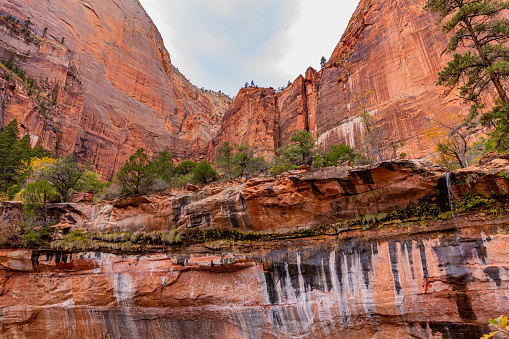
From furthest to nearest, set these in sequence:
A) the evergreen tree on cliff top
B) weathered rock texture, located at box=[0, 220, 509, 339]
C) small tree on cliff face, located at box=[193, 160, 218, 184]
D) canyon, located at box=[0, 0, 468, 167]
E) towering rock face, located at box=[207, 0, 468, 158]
→ canyon, located at box=[0, 0, 468, 167] < towering rock face, located at box=[207, 0, 468, 158] < small tree on cliff face, located at box=[193, 160, 218, 184] < the evergreen tree on cliff top < weathered rock texture, located at box=[0, 220, 509, 339]

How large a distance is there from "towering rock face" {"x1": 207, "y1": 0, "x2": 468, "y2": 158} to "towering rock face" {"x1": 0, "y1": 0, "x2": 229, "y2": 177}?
30053 millimetres

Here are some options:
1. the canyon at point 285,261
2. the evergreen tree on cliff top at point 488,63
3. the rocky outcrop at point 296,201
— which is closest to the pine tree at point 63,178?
the canyon at point 285,261

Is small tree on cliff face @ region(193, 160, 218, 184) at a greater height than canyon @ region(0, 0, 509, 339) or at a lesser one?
greater

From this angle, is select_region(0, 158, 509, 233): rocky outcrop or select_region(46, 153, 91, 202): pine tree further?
select_region(46, 153, 91, 202): pine tree

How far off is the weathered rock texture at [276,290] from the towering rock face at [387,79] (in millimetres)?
16319

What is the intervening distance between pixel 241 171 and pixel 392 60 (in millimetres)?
21874

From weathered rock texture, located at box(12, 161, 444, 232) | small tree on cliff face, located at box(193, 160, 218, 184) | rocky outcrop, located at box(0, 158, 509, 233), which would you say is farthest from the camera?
small tree on cliff face, located at box(193, 160, 218, 184)

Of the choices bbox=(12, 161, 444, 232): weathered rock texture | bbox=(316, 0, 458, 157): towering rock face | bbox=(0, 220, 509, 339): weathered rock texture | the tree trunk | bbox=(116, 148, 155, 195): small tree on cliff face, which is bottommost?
bbox=(0, 220, 509, 339): weathered rock texture

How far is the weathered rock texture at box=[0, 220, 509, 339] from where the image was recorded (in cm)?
915

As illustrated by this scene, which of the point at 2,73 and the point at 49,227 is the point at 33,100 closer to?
the point at 2,73

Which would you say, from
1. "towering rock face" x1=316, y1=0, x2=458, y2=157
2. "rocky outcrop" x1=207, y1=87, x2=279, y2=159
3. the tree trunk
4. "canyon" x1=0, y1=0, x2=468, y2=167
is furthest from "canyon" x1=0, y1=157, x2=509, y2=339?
"rocky outcrop" x1=207, y1=87, x2=279, y2=159

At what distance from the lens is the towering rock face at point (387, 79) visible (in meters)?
26.9

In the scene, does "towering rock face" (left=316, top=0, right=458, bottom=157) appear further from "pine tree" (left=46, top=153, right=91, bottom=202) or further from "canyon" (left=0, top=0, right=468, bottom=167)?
"pine tree" (left=46, top=153, right=91, bottom=202)

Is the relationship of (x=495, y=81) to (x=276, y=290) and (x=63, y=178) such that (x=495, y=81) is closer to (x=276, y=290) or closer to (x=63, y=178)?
(x=276, y=290)
